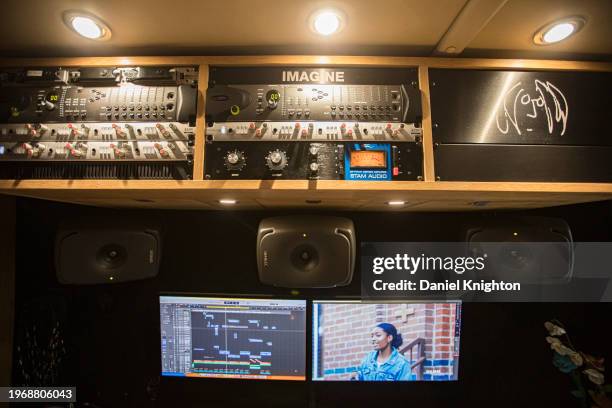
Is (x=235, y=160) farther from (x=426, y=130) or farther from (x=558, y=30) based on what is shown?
(x=558, y=30)

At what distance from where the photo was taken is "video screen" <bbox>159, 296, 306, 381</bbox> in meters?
1.38

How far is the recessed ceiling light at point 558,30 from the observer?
0.93 meters

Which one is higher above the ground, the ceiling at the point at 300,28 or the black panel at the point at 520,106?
the ceiling at the point at 300,28

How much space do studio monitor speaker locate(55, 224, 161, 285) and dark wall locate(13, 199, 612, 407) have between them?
0.24 m

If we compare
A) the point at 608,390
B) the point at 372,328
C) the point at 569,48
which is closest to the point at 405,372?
the point at 372,328

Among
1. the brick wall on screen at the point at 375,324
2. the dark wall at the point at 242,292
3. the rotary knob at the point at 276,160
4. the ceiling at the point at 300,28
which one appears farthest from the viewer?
the dark wall at the point at 242,292

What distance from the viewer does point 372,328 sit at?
138 centimetres

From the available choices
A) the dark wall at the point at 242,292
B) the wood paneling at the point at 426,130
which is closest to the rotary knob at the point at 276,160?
the wood paneling at the point at 426,130

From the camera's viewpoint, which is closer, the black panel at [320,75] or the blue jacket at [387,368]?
the black panel at [320,75]

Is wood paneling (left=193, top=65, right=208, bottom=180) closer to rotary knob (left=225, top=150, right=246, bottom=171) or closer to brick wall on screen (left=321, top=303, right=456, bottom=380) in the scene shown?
rotary knob (left=225, top=150, right=246, bottom=171)

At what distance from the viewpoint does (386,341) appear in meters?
1.38

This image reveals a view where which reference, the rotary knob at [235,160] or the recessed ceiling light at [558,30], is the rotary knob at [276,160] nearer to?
the rotary knob at [235,160]

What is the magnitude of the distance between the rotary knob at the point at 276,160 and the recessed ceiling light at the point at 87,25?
0.66m

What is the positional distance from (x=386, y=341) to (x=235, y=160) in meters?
1.05
